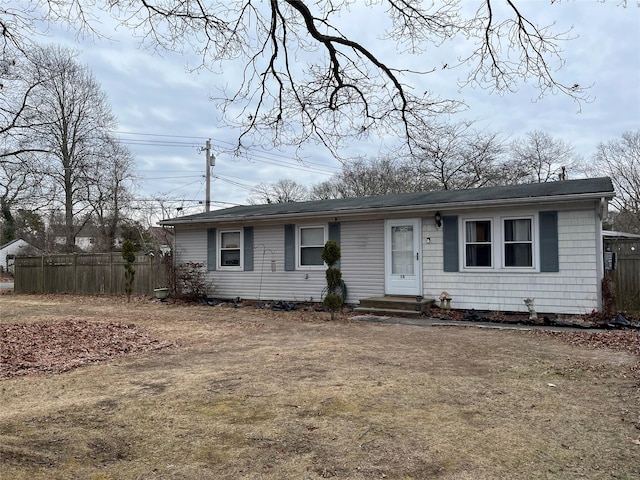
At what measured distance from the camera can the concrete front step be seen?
10.4 m

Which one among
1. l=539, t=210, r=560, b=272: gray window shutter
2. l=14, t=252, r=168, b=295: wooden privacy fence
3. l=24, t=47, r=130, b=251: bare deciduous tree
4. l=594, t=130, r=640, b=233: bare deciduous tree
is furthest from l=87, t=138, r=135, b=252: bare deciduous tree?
l=594, t=130, r=640, b=233: bare deciduous tree

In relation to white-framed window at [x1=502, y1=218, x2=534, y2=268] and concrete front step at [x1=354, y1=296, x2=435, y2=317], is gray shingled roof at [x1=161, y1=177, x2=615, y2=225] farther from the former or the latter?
concrete front step at [x1=354, y1=296, x2=435, y2=317]

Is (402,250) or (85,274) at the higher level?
(402,250)

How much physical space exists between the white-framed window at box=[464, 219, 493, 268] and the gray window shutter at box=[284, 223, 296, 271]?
15.2 ft

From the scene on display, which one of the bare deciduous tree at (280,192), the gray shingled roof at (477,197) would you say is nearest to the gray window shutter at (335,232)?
the gray shingled roof at (477,197)

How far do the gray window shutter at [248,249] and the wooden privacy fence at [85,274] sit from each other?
3208mm

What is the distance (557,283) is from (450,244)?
232 centimetres

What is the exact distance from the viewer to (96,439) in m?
3.20

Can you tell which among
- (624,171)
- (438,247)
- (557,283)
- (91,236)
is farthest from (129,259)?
(624,171)

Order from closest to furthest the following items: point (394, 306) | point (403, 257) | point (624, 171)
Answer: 1. point (394, 306)
2. point (403, 257)
3. point (624, 171)

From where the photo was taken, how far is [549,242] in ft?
31.2

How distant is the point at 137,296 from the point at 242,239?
5.16 m

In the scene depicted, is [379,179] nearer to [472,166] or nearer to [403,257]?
[472,166]

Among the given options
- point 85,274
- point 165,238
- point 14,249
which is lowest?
point 85,274
